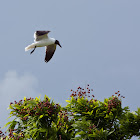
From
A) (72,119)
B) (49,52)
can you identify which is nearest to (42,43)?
(49,52)

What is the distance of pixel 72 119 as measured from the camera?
570 inches

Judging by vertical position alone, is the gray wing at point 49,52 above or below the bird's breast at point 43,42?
above

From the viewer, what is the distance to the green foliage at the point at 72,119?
46.2 ft

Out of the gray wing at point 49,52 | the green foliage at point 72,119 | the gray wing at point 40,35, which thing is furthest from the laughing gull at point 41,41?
the green foliage at point 72,119

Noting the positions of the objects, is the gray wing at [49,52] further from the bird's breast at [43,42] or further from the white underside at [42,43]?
the bird's breast at [43,42]

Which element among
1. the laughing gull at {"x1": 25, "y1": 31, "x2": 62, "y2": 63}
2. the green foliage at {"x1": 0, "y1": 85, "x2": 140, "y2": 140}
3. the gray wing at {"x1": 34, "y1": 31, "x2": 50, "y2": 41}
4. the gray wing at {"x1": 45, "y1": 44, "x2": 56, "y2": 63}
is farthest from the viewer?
the gray wing at {"x1": 45, "y1": 44, "x2": 56, "y2": 63}

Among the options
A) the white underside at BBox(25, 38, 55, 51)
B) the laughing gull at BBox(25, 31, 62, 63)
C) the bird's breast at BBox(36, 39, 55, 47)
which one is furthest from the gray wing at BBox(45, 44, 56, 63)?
the bird's breast at BBox(36, 39, 55, 47)

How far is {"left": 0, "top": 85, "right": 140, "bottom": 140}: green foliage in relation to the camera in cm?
1409

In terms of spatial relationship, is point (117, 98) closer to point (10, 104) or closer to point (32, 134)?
point (32, 134)

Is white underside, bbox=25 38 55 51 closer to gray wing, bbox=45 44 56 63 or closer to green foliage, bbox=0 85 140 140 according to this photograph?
gray wing, bbox=45 44 56 63

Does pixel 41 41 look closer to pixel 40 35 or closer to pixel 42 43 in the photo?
pixel 42 43

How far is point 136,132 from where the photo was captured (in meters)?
14.5

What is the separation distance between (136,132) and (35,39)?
9.74 m

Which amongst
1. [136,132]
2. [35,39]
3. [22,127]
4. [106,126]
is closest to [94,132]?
[106,126]
